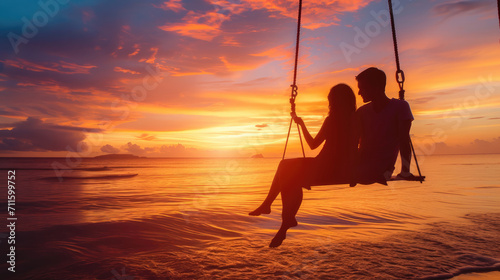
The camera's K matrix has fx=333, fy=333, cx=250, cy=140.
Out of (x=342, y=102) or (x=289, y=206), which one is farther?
(x=289, y=206)

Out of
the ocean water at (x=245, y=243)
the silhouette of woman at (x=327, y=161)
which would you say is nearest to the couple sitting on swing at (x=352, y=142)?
the silhouette of woman at (x=327, y=161)

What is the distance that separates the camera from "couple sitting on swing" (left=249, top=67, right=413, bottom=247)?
3934 mm

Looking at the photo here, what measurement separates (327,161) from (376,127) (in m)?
0.72

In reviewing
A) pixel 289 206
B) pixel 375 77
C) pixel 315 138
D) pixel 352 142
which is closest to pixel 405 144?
pixel 352 142

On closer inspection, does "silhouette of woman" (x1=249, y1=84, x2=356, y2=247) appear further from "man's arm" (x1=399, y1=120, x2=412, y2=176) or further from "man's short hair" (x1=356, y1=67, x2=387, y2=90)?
"man's arm" (x1=399, y1=120, x2=412, y2=176)

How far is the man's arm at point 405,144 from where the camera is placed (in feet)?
13.1

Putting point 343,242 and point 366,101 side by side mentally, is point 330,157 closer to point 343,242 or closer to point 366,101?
point 366,101

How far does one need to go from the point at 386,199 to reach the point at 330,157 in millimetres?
12547

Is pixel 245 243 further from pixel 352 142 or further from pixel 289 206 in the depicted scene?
pixel 352 142

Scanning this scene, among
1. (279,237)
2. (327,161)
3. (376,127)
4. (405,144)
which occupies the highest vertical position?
(376,127)

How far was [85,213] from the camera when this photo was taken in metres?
10.9

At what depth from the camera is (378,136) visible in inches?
157

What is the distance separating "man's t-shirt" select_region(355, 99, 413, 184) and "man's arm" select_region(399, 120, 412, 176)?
5 centimetres

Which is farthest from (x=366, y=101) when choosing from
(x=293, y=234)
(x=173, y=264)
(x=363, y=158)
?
(x=293, y=234)
